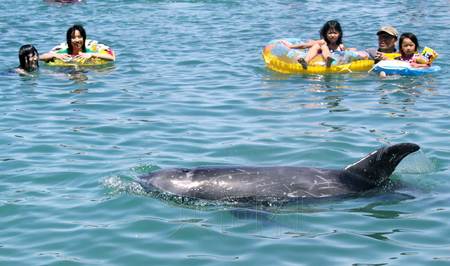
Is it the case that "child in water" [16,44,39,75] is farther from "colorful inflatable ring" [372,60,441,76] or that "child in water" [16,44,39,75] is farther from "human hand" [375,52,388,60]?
"human hand" [375,52,388,60]

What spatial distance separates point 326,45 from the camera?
49.6 feet

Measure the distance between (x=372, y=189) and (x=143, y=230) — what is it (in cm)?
221

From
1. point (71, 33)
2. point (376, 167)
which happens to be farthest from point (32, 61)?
point (376, 167)

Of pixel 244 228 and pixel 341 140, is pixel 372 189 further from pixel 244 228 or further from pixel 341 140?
pixel 341 140

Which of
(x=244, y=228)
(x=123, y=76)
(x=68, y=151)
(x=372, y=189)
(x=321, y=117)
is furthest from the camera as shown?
(x=123, y=76)

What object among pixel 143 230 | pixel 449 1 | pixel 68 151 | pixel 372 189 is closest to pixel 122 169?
pixel 68 151

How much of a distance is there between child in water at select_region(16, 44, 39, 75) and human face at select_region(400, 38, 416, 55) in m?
6.55

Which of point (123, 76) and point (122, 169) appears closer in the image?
point (122, 169)

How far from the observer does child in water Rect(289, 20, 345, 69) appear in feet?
48.1

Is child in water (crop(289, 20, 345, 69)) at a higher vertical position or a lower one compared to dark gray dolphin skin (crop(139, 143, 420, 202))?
higher

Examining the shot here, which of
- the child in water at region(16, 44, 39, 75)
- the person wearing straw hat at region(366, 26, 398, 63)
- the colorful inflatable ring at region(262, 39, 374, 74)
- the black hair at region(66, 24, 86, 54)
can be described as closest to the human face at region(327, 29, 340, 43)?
the colorful inflatable ring at region(262, 39, 374, 74)

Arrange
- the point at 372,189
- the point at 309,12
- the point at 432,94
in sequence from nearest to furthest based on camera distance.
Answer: the point at 372,189 → the point at 432,94 → the point at 309,12

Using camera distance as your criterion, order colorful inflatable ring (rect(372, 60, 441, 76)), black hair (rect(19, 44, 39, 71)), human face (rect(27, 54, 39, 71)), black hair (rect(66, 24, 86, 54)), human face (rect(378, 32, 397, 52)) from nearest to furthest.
Answer: colorful inflatable ring (rect(372, 60, 441, 76))
black hair (rect(19, 44, 39, 71))
human face (rect(27, 54, 39, 71))
human face (rect(378, 32, 397, 52))
black hair (rect(66, 24, 86, 54))

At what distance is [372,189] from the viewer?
25.5 ft
